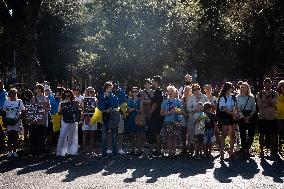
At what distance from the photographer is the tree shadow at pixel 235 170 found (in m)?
10.2

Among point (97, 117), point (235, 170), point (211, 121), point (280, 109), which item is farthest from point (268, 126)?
point (97, 117)

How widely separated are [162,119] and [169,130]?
56 cm

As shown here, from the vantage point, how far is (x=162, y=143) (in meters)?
13.9

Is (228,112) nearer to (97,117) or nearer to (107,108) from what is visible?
(107,108)

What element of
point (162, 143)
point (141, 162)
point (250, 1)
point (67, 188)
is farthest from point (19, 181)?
point (250, 1)

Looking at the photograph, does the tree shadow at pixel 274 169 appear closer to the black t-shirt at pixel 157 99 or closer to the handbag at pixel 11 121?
the black t-shirt at pixel 157 99

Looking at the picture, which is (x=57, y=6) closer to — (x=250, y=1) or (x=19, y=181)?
(x=250, y=1)

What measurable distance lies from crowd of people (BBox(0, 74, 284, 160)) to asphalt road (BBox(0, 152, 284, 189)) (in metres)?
0.66

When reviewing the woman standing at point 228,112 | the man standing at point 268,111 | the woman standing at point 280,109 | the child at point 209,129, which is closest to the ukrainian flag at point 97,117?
the child at point 209,129

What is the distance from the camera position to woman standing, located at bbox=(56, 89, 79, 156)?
545 inches

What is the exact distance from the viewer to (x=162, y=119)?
45.1ft

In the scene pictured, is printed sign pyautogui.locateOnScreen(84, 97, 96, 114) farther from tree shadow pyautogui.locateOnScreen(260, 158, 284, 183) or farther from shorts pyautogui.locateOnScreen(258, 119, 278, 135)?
tree shadow pyautogui.locateOnScreen(260, 158, 284, 183)

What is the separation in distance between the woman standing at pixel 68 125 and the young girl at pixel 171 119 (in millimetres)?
2509

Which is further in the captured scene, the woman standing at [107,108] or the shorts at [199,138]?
the woman standing at [107,108]
